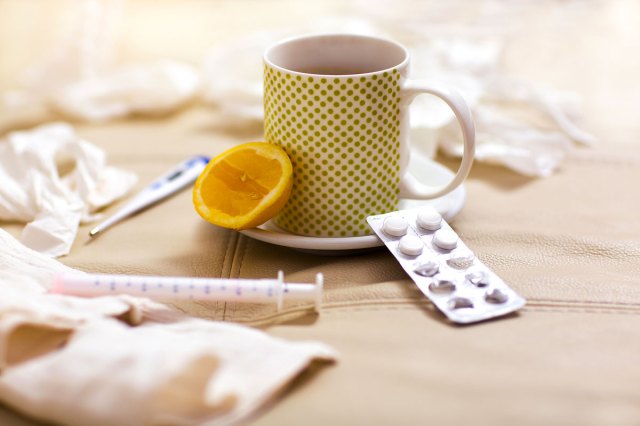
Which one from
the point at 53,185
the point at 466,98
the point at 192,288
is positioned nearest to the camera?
the point at 192,288

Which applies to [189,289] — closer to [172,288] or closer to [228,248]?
[172,288]

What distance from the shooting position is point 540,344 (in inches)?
22.3

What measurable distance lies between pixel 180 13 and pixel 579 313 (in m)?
1.11

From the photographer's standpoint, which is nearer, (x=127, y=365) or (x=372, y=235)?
(x=127, y=365)

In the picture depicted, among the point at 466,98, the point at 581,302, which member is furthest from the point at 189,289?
the point at 466,98

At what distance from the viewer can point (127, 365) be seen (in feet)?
1.59

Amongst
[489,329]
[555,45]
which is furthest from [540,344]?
[555,45]

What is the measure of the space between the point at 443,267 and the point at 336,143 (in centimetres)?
16

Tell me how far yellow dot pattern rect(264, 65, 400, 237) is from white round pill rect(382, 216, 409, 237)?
0.04m

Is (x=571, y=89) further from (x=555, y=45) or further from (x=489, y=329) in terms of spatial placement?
(x=489, y=329)

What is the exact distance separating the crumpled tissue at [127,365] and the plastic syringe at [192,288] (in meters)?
0.03

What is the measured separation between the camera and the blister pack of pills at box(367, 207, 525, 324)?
1.98 feet

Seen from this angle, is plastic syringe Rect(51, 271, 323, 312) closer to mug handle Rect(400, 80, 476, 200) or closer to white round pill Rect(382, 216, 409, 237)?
white round pill Rect(382, 216, 409, 237)

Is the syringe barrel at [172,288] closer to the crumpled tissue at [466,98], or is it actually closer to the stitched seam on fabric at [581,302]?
the stitched seam on fabric at [581,302]
